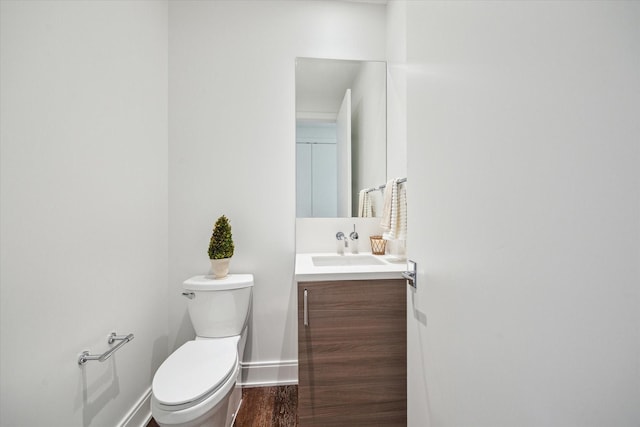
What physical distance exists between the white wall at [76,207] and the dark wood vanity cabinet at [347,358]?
884mm

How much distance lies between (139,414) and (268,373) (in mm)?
734

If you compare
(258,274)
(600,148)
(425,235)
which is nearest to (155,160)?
(258,274)

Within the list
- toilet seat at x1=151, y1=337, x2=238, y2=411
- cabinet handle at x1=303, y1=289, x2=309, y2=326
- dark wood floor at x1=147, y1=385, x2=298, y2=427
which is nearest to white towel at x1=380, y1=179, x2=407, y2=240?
cabinet handle at x1=303, y1=289, x2=309, y2=326

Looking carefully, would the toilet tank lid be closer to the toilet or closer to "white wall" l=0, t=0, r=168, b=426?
the toilet

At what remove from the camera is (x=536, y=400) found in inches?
18.1

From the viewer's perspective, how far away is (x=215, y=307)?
5.24ft

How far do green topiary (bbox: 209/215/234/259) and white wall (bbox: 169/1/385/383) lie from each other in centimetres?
14

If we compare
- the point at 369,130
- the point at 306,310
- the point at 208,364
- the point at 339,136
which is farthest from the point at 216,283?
the point at 369,130

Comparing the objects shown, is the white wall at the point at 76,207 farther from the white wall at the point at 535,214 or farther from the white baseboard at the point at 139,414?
the white wall at the point at 535,214

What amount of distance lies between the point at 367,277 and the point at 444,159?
0.74m

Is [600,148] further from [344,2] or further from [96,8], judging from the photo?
[344,2]

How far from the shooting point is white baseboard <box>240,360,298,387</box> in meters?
1.84

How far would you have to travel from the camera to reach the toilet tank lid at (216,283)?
1.59 meters

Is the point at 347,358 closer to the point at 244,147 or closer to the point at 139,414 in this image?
the point at 139,414
